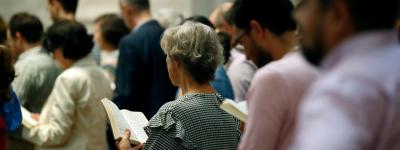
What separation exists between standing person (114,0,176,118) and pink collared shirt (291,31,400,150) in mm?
4914

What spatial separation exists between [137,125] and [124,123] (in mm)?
98

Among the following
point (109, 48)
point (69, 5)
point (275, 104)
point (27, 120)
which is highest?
point (275, 104)

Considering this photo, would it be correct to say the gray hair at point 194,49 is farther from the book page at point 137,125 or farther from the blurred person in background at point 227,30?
the blurred person in background at point 227,30

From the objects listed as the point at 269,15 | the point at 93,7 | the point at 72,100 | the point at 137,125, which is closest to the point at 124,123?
the point at 137,125

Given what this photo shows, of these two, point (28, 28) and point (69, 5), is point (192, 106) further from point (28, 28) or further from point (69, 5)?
point (69, 5)

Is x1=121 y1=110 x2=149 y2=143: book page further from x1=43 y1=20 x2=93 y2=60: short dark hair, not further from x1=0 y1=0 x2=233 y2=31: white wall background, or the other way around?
x1=0 y1=0 x2=233 y2=31: white wall background

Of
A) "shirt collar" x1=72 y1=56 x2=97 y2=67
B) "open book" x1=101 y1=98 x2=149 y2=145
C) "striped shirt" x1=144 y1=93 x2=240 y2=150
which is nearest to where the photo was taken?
"striped shirt" x1=144 y1=93 x2=240 y2=150

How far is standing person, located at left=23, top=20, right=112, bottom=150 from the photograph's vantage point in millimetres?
6164

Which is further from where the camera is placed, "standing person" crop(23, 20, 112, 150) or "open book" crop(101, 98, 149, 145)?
"standing person" crop(23, 20, 112, 150)

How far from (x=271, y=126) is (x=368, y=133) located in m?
1.02

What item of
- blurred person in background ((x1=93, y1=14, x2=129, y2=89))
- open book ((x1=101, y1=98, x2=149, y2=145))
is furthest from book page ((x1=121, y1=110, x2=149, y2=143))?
blurred person in background ((x1=93, y1=14, x2=129, y2=89))

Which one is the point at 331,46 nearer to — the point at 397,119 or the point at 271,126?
the point at 397,119

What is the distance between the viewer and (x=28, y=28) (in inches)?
280

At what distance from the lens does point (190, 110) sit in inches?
156
